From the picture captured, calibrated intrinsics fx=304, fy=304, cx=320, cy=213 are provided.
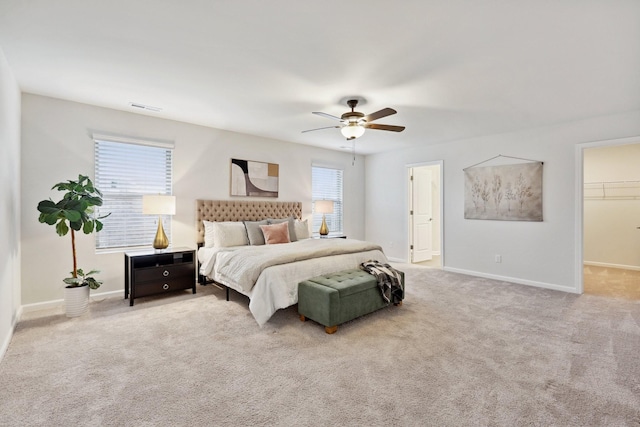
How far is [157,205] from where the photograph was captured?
4070mm

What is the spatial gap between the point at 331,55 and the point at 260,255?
2.26 meters

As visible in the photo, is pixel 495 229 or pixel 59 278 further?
pixel 495 229

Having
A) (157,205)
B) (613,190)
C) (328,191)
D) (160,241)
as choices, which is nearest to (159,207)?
(157,205)

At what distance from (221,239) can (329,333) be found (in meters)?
2.25

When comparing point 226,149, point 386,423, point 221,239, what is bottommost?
point 386,423

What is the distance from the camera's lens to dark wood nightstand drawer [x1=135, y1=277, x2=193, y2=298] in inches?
152

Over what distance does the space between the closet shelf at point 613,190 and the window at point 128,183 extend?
26.9 feet

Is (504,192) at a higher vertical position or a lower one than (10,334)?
higher

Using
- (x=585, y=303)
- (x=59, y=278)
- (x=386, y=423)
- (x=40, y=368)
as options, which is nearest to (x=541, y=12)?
(x=386, y=423)

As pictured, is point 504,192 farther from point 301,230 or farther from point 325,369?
point 325,369

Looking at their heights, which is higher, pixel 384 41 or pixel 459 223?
pixel 384 41

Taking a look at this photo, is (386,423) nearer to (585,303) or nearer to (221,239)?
(221,239)

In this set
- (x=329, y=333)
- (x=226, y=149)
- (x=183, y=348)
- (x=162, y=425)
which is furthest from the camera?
(x=226, y=149)

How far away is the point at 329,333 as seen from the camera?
2980 millimetres
